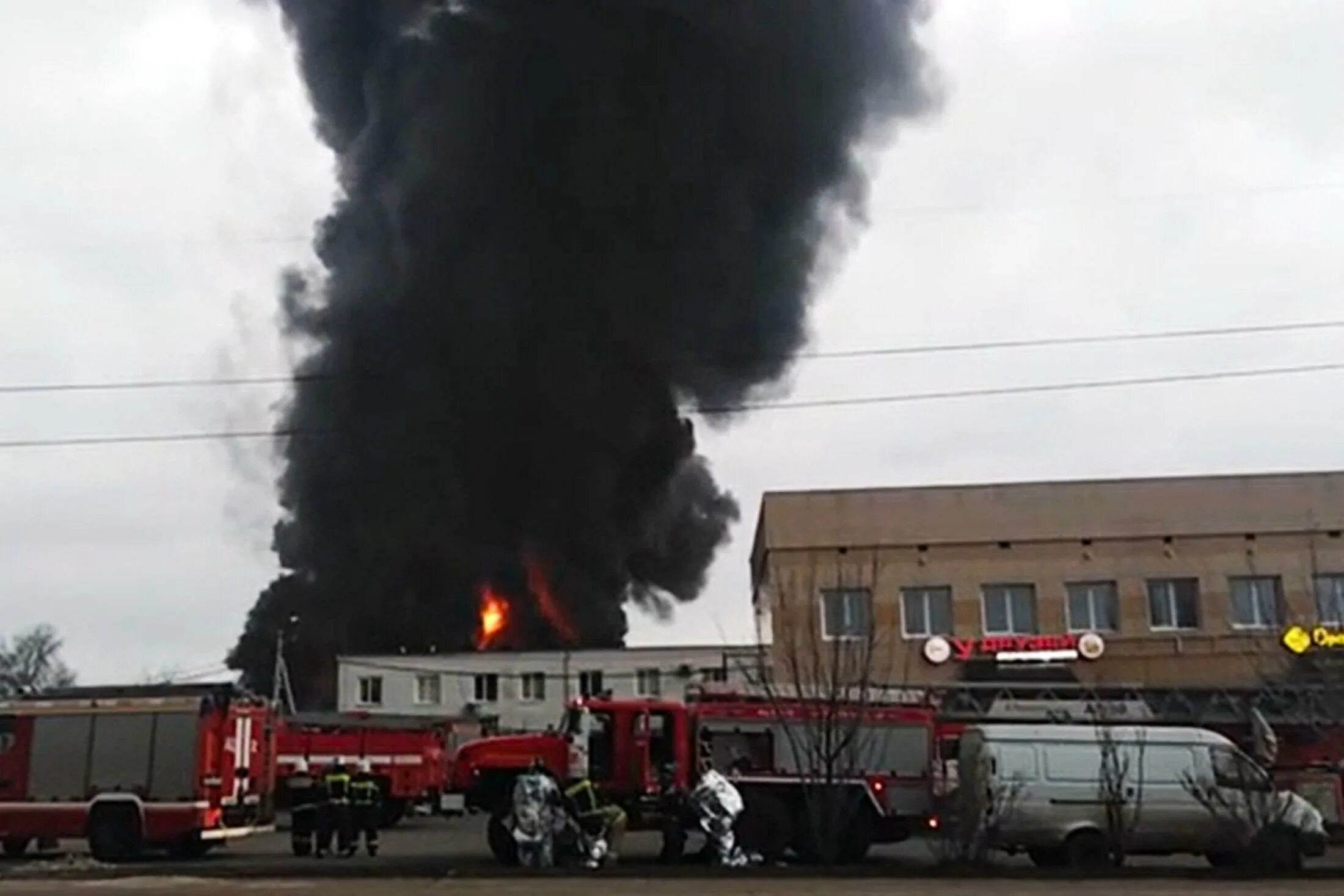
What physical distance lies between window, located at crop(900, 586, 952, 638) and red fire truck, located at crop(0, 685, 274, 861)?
70.0 ft

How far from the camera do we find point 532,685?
60.7m

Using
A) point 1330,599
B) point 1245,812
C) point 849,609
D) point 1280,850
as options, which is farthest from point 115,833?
point 1330,599

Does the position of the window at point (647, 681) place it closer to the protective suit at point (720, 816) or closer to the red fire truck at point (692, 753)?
the red fire truck at point (692, 753)

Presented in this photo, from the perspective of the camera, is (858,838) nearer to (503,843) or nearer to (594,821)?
(594,821)

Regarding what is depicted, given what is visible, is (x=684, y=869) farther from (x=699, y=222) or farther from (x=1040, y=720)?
(x=699, y=222)

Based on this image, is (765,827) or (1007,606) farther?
(1007,606)

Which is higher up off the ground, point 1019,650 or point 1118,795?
point 1019,650

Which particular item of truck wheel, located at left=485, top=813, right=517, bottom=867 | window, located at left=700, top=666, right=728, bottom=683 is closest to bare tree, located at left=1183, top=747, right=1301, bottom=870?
truck wheel, located at left=485, top=813, right=517, bottom=867

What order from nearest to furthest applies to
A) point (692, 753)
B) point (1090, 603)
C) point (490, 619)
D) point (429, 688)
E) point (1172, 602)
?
point (692, 753) < point (1172, 602) < point (1090, 603) < point (429, 688) < point (490, 619)

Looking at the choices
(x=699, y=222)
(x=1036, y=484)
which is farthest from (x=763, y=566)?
(x=699, y=222)

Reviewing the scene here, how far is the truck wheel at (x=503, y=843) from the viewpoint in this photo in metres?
21.1

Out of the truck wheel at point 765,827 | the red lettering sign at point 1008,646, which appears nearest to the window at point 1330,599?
the red lettering sign at point 1008,646

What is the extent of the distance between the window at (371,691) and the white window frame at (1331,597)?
35417 mm

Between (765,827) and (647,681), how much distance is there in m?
39.9
